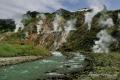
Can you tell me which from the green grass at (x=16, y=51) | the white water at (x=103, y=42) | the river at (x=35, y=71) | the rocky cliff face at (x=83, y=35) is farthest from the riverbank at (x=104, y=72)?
the white water at (x=103, y=42)

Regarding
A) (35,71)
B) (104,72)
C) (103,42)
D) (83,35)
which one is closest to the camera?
(104,72)

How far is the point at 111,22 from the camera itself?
572 ft

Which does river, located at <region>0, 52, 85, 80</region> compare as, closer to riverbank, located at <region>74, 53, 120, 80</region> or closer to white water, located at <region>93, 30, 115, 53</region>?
riverbank, located at <region>74, 53, 120, 80</region>

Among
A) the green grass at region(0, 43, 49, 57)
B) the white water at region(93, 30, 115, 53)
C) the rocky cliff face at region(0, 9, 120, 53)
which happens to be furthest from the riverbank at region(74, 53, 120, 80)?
the white water at region(93, 30, 115, 53)

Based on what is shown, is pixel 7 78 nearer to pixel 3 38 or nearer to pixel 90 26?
pixel 90 26

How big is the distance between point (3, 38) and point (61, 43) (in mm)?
42294

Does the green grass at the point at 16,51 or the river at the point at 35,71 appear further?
the green grass at the point at 16,51

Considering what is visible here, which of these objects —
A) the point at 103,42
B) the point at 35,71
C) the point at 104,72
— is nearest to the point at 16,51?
the point at 35,71

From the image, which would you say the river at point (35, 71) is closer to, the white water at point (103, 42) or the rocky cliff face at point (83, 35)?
the rocky cliff face at point (83, 35)

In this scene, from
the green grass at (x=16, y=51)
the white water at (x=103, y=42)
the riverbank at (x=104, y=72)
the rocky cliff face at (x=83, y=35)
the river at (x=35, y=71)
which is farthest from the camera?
the rocky cliff face at (x=83, y=35)

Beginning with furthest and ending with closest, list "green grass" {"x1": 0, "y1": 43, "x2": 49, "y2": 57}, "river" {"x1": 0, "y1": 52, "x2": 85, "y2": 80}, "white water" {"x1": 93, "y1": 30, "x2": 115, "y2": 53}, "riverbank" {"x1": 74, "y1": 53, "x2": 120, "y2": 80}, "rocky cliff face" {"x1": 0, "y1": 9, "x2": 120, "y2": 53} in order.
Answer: "rocky cliff face" {"x1": 0, "y1": 9, "x2": 120, "y2": 53} < "white water" {"x1": 93, "y1": 30, "x2": 115, "y2": 53} < "green grass" {"x1": 0, "y1": 43, "x2": 49, "y2": 57} < "river" {"x1": 0, "y1": 52, "x2": 85, "y2": 80} < "riverbank" {"x1": 74, "y1": 53, "x2": 120, "y2": 80}

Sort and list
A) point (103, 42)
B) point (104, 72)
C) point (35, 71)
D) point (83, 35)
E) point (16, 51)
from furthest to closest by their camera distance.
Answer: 1. point (83, 35)
2. point (103, 42)
3. point (16, 51)
4. point (35, 71)
5. point (104, 72)

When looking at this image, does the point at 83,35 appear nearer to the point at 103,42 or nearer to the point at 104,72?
the point at 103,42

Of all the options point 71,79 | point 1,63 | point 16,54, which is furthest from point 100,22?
point 71,79
